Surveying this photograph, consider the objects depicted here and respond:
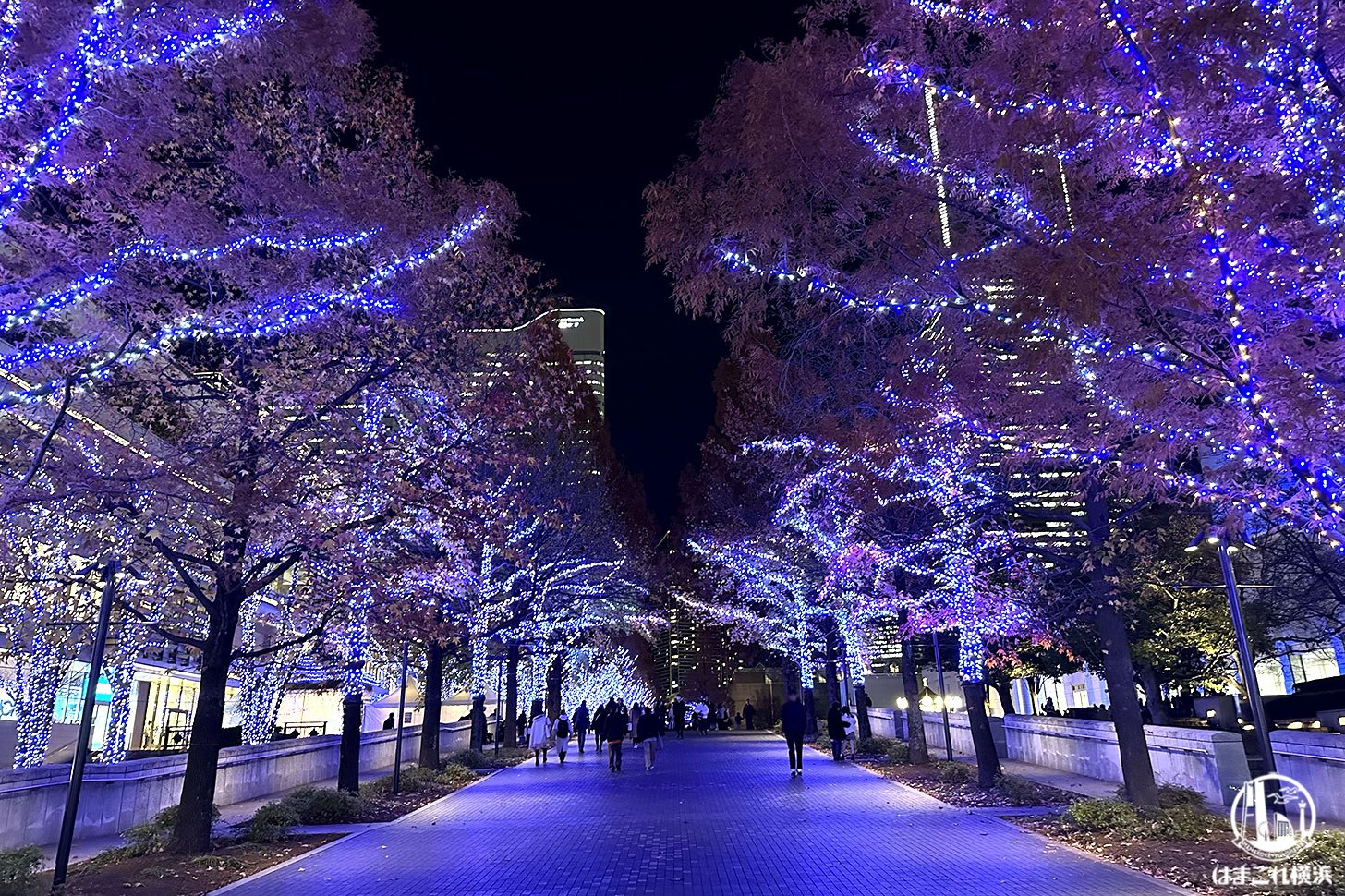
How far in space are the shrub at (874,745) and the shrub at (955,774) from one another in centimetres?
571

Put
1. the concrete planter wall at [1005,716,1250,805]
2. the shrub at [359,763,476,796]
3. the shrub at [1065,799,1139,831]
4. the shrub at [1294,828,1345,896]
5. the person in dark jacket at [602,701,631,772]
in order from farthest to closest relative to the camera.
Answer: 1. the person in dark jacket at [602,701,631,772]
2. the shrub at [359,763,476,796]
3. the concrete planter wall at [1005,716,1250,805]
4. the shrub at [1065,799,1139,831]
5. the shrub at [1294,828,1345,896]

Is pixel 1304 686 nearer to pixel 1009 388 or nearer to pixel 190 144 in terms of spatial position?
pixel 1009 388

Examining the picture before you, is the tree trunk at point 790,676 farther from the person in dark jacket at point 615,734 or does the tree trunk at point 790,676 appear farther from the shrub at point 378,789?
the shrub at point 378,789

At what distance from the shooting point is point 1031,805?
41.4 ft

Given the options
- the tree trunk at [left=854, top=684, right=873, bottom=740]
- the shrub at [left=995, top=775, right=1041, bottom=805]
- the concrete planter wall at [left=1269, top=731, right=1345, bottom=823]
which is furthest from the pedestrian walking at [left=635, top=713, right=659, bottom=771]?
the concrete planter wall at [left=1269, top=731, right=1345, bottom=823]

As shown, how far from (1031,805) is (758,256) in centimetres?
910

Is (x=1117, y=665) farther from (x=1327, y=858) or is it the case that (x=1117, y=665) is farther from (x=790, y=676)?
(x=790, y=676)

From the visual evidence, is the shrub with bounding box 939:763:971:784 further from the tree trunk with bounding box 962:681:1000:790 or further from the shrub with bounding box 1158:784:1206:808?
the shrub with bounding box 1158:784:1206:808

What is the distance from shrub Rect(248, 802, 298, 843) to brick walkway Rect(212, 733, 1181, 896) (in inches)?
36.8

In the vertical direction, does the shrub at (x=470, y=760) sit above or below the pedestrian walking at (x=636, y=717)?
below

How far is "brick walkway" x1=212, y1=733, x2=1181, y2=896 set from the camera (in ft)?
26.5

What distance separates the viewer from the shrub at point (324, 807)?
13070 mm

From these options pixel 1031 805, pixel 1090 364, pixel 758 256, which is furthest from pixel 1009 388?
pixel 1031 805

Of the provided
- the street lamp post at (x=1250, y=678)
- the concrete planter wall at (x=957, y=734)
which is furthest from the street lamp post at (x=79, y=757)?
the concrete planter wall at (x=957, y=734)
